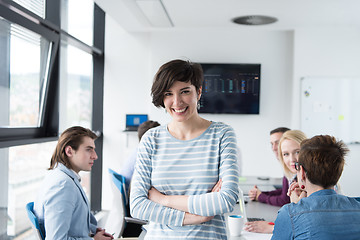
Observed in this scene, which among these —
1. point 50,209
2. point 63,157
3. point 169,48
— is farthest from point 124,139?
point 50,209

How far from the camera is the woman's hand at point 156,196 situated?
4.43 ft

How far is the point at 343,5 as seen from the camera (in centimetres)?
414

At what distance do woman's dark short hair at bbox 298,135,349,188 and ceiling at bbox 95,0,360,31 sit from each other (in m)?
2.88

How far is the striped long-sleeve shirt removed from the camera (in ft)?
4.26

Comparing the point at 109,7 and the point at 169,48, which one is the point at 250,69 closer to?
the point at 169,48

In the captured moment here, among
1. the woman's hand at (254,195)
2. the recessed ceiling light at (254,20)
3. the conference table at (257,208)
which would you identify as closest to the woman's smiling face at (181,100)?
the conference table at (257,208)

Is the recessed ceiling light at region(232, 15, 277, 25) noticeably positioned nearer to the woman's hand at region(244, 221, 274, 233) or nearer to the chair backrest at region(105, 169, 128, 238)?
the chair backrest at region(105, 169, 128, 238)

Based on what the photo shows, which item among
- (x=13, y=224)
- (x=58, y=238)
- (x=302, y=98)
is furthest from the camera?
(x=302, y=98)

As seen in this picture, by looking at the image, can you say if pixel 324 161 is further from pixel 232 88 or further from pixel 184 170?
pixel 232 88

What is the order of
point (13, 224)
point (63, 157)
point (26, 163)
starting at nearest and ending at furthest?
point (63, 157), point (13, 224), point (26, 163)

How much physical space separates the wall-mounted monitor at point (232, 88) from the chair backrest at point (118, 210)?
278cm

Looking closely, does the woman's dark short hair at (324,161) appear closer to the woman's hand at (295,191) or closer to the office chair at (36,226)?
the woman's hand at (295,191)

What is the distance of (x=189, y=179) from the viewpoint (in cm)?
133

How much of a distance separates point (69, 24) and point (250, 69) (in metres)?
2.67
